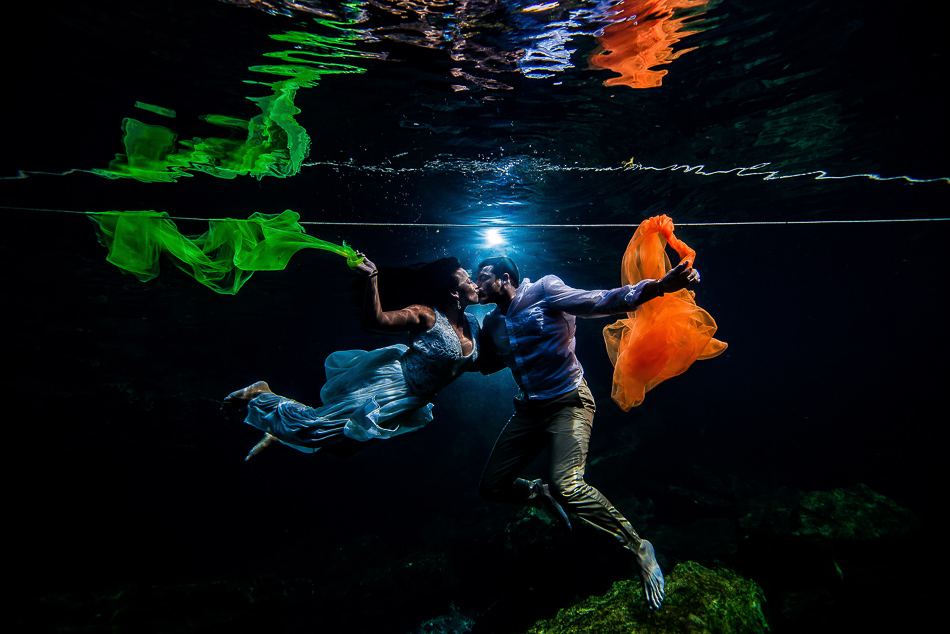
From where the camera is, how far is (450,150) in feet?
22.1

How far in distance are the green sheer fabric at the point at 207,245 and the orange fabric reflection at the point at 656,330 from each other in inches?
159

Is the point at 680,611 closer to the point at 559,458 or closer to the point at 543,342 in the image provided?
the point at 559,458

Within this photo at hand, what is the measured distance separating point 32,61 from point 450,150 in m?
5.34

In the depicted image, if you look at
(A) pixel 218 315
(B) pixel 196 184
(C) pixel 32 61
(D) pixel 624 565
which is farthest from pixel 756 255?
(A) pixel 218 315

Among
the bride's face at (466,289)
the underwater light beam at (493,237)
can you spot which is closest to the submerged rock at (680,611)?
the bride's face at (466,289)

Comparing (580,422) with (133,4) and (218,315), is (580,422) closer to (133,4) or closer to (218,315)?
(133,4)

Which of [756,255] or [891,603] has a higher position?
[756,255]

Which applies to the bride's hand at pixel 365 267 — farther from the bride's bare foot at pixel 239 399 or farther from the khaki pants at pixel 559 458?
the bride's bare foot at pixel 239 399

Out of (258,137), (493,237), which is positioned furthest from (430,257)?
(258,137)

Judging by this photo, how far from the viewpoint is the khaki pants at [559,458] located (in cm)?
340

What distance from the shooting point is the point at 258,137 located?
5.92 meters

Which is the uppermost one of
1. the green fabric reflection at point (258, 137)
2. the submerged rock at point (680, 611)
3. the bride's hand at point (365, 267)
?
the green fabric reflection at point (258, 137)

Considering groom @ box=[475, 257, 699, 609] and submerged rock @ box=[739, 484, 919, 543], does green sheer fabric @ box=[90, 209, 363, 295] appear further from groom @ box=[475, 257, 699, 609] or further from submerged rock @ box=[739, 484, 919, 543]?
submerged rock @ box=[739, 484, 919, 543]

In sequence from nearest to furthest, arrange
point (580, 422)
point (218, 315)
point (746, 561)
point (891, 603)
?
1. point (580, 422)
2. point (891, 603)
3. point (746, 561)
4. point (218, 315)
